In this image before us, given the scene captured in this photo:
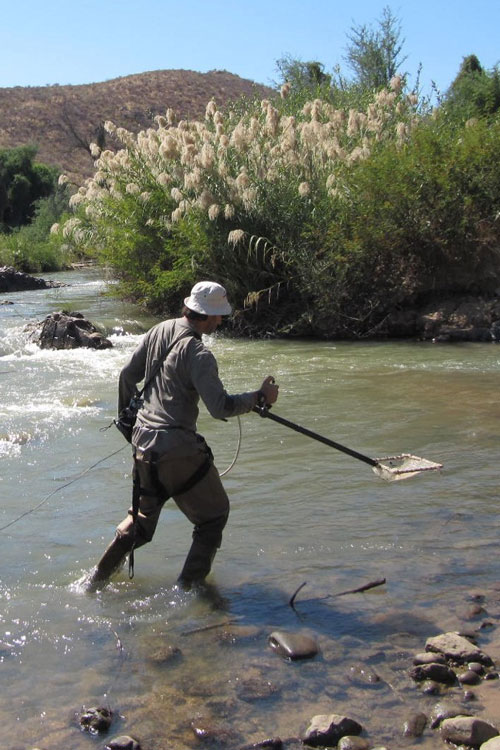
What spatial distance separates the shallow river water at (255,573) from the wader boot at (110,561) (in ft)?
0.28

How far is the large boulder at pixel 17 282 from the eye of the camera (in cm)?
2406

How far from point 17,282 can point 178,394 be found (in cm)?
2065

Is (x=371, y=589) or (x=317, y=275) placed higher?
(x=317, y=275)

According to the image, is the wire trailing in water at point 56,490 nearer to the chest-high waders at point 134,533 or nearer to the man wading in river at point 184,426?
the chest-high waders at point 134,533

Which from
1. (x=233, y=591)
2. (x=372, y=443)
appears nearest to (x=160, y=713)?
(x=233, y=591)

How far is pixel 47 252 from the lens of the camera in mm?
31062

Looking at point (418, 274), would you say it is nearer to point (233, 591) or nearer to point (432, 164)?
point (432, 164)

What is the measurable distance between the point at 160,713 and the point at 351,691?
32.2 inches

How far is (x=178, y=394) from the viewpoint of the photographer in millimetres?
4641

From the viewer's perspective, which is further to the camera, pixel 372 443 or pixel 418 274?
pixel 418 274

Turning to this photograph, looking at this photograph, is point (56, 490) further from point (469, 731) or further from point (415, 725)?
point (469, 731)

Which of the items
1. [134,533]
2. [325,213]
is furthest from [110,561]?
[325,213]

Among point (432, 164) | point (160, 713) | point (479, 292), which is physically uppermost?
point (432, 164)

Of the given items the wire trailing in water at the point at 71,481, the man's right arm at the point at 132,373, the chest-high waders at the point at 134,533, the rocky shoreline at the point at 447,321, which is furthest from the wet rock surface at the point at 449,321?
the chest-high waders at the point at 134,533
